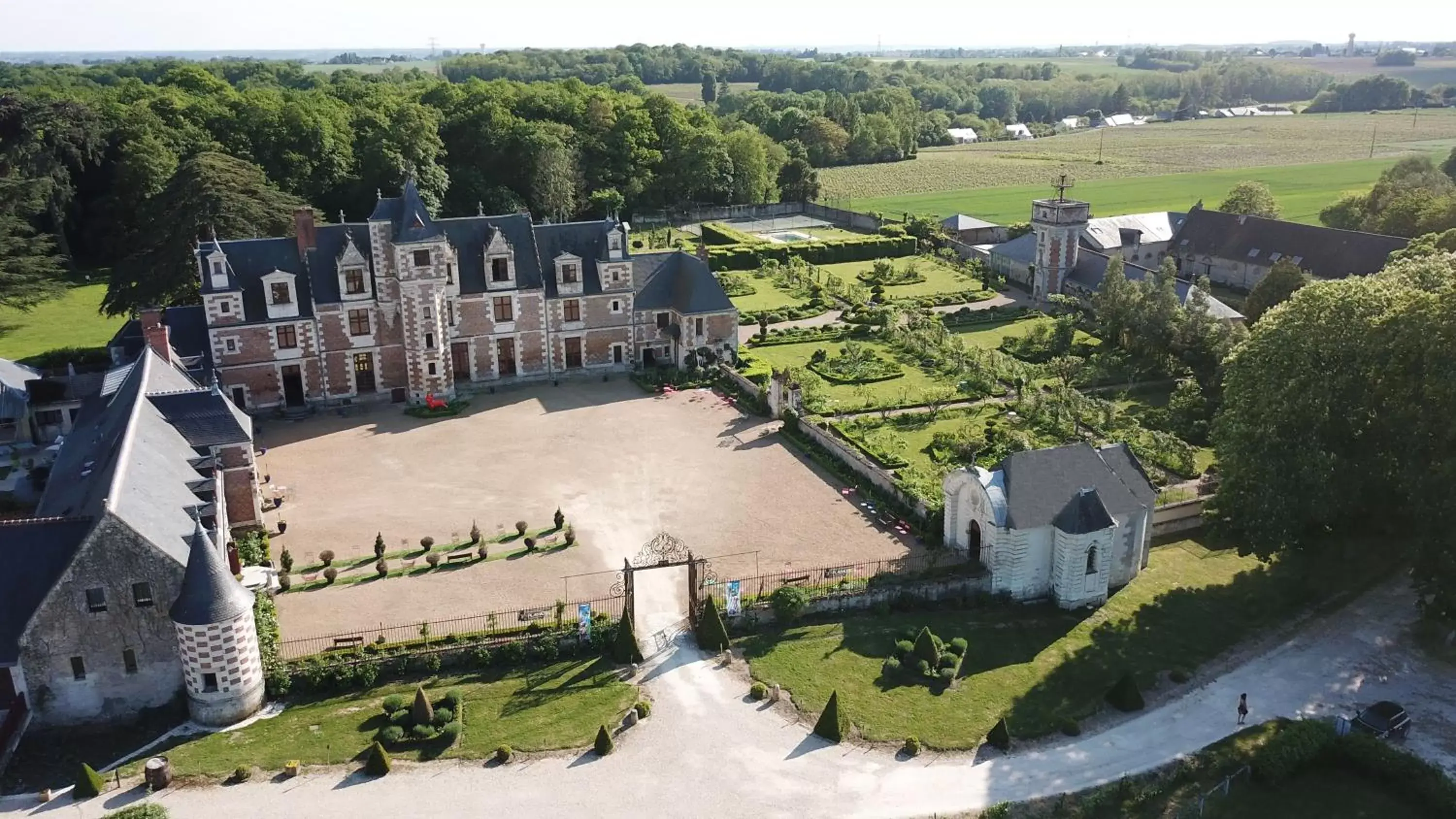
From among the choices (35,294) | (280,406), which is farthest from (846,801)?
(35,294)

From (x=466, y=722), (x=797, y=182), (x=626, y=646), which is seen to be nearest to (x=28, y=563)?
(x=466, y=722)

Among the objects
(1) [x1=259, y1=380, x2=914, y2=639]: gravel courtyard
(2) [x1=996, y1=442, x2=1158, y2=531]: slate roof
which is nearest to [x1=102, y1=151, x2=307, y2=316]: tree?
(1) [x1=259, y1=380, x2=914, y2=639]: gravel courtyard

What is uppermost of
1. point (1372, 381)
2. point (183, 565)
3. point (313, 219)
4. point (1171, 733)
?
point (313, 219)

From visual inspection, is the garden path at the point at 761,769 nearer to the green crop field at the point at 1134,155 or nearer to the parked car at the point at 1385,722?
the parked car at the point at 1385,722

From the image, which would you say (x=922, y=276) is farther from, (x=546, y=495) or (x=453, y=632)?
(x=453, y=632)

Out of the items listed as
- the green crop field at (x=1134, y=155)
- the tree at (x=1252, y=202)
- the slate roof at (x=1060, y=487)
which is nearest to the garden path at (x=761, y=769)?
the slate roof at (x=1060, y=487)

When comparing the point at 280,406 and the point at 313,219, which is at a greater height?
the point at 313,219

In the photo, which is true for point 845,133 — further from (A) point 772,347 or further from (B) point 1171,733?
(B) point 1171,733
